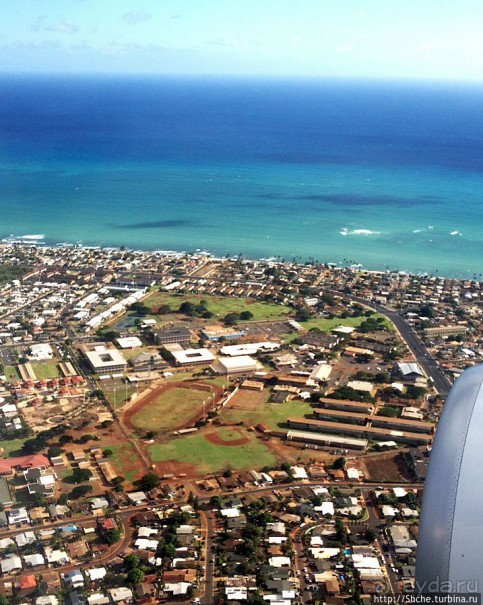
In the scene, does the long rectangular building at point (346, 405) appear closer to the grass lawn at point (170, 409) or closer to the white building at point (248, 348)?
the grass lawn at point (170, 409)

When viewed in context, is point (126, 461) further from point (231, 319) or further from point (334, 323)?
point (334, 323)

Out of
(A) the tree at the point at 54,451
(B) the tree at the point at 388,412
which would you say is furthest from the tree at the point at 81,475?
(B) the tree at the point at 388,412

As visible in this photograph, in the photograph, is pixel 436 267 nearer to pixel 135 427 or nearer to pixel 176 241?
pixel 176 241

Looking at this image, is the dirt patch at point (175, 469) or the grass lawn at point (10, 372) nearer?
the dirt patch at point (175, 469)

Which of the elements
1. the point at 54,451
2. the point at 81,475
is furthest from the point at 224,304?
the point at 81,475

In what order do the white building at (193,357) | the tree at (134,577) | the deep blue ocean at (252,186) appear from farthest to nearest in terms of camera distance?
the deep blue ocean at (252,186) → the white building at (193,357) → the tree at (134,577)

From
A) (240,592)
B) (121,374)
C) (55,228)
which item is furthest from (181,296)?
(240,592)

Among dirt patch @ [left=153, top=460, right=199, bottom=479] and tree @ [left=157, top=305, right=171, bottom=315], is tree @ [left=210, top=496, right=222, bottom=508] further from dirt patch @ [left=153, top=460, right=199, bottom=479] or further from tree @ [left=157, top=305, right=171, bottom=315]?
tree @ [left=157, top=305, right=171, bottom=315]
